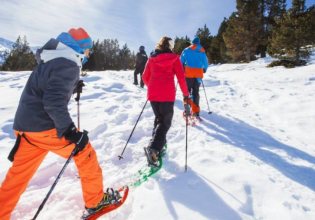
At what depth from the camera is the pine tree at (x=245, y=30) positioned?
22.8 metres

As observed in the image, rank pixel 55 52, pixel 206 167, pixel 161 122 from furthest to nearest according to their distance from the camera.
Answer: pixel 161 122
pixel 206 167
pixel 55 52

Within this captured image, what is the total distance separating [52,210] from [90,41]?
2151mm

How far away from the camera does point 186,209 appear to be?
7.63 ft

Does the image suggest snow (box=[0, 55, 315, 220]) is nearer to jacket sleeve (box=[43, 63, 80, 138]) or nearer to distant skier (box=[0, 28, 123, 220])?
distant skier (box=[0, 28, 123, 220])

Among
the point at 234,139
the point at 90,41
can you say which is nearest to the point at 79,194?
the point at 90,41

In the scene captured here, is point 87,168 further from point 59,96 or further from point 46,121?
point 59,96

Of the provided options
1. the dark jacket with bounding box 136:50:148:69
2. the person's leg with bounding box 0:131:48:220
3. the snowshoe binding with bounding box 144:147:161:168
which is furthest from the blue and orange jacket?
the dark jacket with bounding box 136:50:148:69

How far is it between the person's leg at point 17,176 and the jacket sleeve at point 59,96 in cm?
45

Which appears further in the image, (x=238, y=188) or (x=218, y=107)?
(x=218, y=107)

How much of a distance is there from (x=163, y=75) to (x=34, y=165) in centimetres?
239

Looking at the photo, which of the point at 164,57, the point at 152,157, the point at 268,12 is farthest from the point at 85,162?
the point at 268,12

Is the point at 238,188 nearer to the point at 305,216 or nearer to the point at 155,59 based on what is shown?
the point at 305,216

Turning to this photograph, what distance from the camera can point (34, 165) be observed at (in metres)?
2.19

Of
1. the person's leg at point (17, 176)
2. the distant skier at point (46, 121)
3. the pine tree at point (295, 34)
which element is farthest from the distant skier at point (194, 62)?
the pine tree at point (295, 34)
